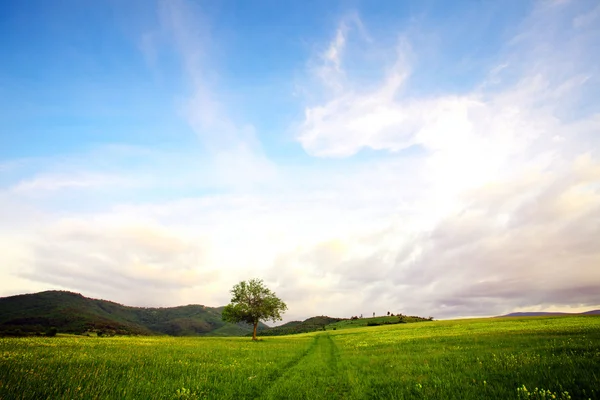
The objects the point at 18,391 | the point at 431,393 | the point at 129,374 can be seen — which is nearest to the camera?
the point at 18,391

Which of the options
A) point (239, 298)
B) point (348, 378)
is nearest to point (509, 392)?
point (348, 378)

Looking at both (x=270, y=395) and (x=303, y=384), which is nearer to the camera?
(x=270, y=395)

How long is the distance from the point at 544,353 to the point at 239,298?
60.0 m

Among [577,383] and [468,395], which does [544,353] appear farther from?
[468,395]

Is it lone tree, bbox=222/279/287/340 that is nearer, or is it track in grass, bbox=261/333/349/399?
track in grass, bbox=261/333/349/399

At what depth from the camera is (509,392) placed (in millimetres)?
8727

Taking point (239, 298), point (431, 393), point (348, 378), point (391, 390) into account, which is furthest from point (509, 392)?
point (239, 298)

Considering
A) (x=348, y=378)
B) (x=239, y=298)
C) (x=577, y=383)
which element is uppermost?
(x=239, y=298)

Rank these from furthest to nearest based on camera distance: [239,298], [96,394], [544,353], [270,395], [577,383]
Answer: [239,298] < [544,353] < [270,395] < [577,383] < [96,394]

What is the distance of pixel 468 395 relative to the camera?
9102mm

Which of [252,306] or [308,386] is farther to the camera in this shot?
[252,306]

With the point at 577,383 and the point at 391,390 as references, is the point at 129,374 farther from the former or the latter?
the point at 577,383

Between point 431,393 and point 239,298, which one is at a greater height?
point 239,298

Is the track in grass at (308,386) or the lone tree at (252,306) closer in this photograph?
the track in grass at (308,386)
